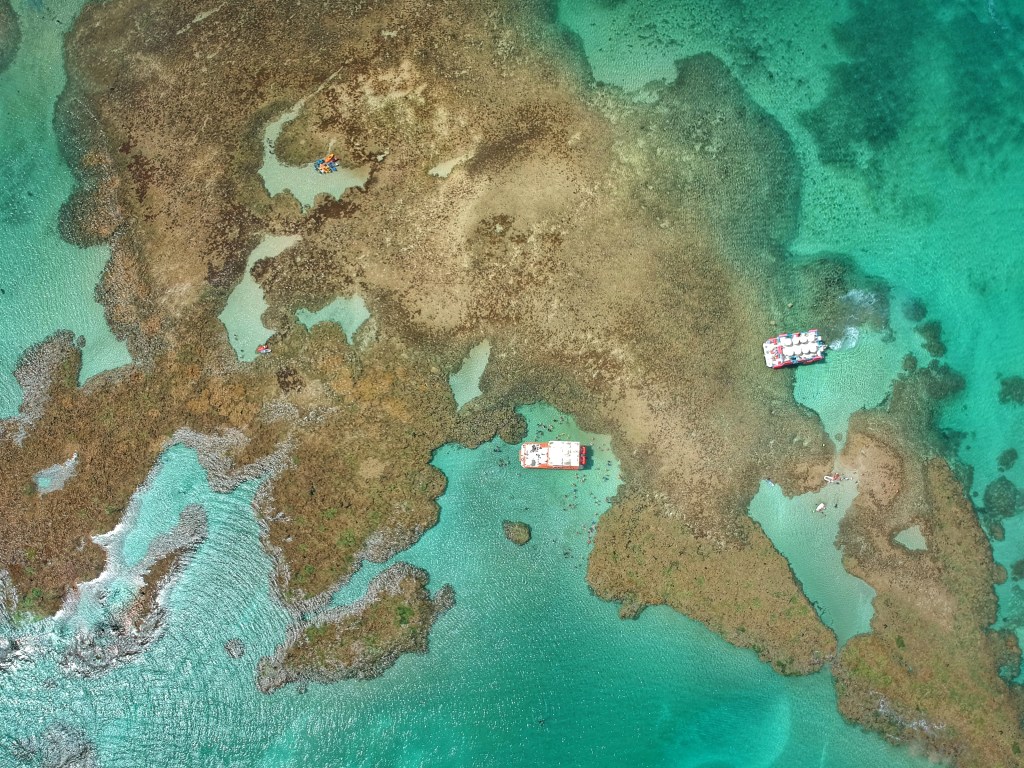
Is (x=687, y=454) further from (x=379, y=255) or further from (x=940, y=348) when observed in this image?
(x=379, y=255)

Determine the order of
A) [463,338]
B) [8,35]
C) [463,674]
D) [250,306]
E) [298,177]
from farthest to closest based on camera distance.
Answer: [8,35] < [298,177] < [250,306] < [463,338] < [463,674]

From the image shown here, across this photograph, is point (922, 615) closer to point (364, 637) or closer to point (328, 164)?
point (364, 637)

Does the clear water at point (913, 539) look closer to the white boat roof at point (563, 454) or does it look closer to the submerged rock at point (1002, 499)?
the submerged rock at point (1002, 499)

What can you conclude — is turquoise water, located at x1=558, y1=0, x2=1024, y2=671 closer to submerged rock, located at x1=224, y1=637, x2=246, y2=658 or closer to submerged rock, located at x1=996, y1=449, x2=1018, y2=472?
submerged rock, located at x1=996, y1=449, x2=1018, y2=472

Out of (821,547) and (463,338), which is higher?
(463,338)

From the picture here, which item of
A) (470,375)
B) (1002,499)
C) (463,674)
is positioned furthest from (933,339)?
(463,674)

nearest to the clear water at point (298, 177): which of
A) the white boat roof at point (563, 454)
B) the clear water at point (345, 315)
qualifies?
A: the clear water at point (345, 315)

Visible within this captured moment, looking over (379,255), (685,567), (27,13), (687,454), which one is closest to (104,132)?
(27,13)

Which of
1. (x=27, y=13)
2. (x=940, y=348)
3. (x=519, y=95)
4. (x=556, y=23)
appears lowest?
(x=940, y=348)
